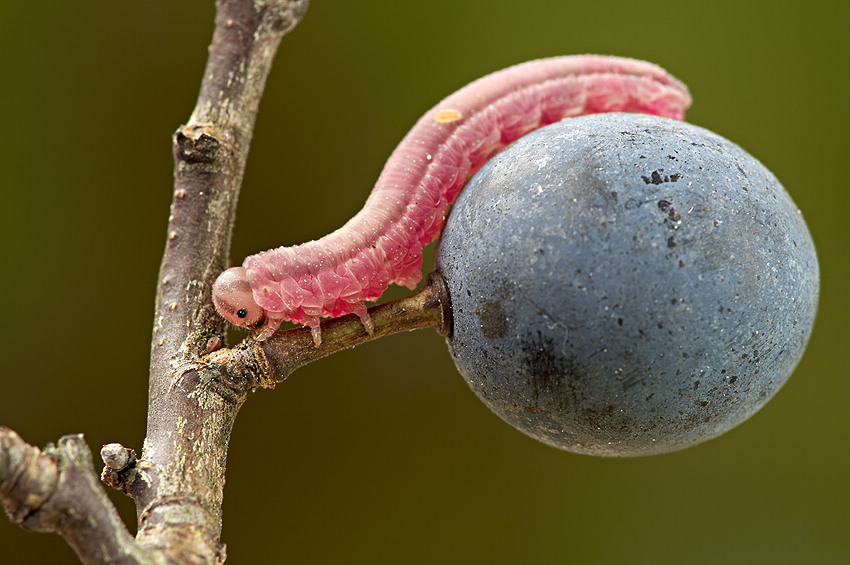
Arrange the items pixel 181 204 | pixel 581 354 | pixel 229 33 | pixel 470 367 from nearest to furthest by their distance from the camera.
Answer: pixel 581 354 < pixel 470 367 < pixel 181 204 < pixel 229 33

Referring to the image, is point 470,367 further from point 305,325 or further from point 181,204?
point 181,204

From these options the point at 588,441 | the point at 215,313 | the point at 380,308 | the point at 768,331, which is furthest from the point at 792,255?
the point at 215,313

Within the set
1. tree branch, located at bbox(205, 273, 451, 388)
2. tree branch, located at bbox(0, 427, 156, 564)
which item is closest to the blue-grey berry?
tree branch, located at bbox(205, 273, 451, 388)

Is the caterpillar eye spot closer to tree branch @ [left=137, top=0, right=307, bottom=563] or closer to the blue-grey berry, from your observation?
tree branch @ [left=137, top=0, right=307, bottom=563]

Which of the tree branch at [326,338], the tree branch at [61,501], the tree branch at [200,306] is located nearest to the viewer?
the tree branch at [61,501]

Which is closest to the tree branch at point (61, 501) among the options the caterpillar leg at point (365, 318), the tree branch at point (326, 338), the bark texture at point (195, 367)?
the bark texture at point (195, 367)

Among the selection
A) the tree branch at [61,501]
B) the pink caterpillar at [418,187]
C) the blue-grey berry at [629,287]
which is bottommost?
the tree branch at [61,501]

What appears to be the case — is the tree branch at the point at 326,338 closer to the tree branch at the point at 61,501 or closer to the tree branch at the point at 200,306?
the tree branch at the point at 200,306
